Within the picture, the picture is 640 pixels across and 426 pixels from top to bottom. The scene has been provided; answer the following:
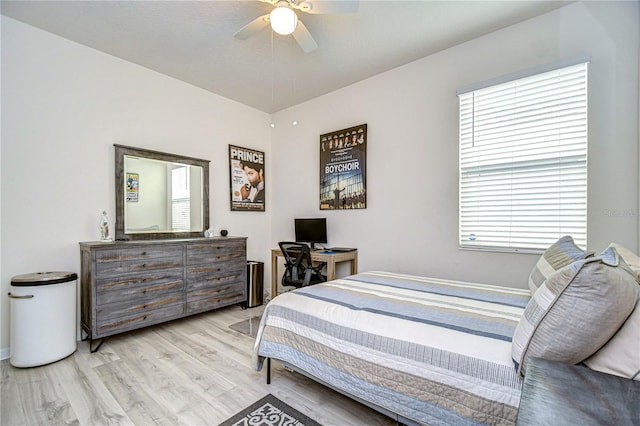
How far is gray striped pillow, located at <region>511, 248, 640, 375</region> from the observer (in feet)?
3.10

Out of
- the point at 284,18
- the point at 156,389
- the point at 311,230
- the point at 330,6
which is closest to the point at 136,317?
the point at 156,389

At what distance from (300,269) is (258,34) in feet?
8.17

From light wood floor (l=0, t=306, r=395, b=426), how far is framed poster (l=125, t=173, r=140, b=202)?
1488 mm

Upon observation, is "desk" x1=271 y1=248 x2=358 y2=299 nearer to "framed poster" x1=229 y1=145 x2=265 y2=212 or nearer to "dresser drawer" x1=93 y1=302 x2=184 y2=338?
"framed poster" x1=229 y1=145 x2=265 y2=212

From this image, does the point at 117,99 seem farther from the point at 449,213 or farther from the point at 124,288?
the point at 449,213

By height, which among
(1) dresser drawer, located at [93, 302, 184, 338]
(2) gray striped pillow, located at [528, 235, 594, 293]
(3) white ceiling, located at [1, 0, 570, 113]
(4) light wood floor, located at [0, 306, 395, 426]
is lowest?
(4) light wood floor, located at [0, 306, 395, 426]

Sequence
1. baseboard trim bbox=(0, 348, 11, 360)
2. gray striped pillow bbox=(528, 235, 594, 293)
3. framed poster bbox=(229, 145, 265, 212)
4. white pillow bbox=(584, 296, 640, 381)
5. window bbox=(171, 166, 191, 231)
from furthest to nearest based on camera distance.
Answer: framed poster bbox=(229, 145, 265, 212) < window bbox=(171, 166, 191, 231) < baseboard trim bbox=(0, 348, 11, 360) < gray striped pillow bbox=(528, 235, 594, 293) < white pillow bbox=(584, 296, 640, 381)

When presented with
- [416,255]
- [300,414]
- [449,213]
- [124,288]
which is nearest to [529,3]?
[449,213]

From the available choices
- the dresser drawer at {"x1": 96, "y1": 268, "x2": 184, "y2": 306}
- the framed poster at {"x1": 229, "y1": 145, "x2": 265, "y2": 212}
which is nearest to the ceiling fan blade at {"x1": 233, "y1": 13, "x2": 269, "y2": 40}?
the framed poster at {"x1": 229, "y1": 145, "x2": 265, "y2": 212}

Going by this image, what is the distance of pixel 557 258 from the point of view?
5.60ft

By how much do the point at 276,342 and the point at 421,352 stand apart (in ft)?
3.17

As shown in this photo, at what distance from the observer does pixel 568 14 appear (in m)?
2.34

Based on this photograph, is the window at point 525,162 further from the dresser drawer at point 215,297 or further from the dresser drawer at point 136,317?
the dresser drawer at point 136,317

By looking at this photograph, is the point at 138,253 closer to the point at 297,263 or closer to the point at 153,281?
the point at 153,281
